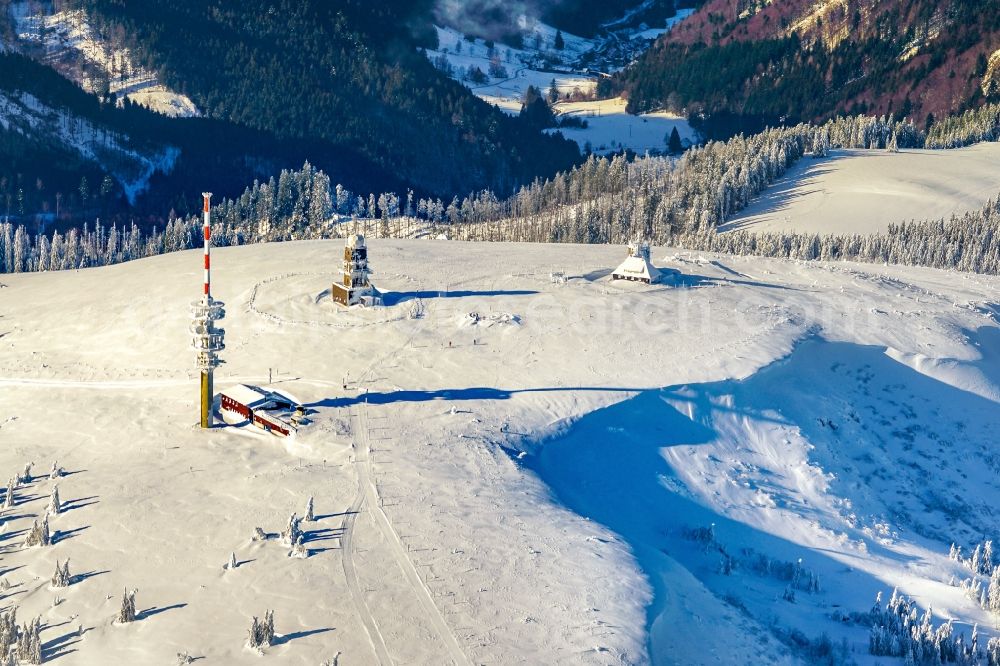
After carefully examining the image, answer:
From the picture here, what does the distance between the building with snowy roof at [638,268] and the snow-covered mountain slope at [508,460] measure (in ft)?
6.56

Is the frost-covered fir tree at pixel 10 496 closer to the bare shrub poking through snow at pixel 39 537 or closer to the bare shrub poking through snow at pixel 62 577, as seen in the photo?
the bare shrub poking through snow at pixel 39 537

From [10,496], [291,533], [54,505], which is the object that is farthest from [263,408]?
[291,533]

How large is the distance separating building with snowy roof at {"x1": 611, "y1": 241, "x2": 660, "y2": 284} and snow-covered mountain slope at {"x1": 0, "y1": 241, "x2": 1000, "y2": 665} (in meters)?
2.00

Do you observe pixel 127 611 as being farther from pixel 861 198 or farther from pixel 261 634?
pixel 861 198

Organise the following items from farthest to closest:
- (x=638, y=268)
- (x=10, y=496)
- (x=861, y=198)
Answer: (x=861, y=198)
(x=638, y=268)
(x=10, y=496)

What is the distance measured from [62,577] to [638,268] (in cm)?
5708

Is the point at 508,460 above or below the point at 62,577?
above

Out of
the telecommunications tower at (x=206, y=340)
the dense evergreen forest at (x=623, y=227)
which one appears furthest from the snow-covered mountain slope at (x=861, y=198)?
the telecommunications tower at (x=206, y=340)

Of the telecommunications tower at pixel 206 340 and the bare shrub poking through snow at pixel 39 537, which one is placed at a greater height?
the telecommunications tower at pixel 206 340

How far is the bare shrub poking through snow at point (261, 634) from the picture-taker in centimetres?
4778

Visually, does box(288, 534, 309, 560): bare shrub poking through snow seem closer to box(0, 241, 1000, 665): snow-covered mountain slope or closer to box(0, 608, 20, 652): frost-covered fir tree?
box(0, 241, 1000, 665): snow-covered mountain slope

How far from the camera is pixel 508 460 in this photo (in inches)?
2643

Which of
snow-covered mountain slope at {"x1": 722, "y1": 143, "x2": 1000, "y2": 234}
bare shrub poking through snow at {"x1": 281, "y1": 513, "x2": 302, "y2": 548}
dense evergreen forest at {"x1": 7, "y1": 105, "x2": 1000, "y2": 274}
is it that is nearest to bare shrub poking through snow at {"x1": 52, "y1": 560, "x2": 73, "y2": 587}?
bare shrub poking through snow at {"x1": 281, "y1": 513, "x2": 302, "y2": 548}

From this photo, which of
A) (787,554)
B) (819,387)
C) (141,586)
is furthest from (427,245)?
(141,586)
